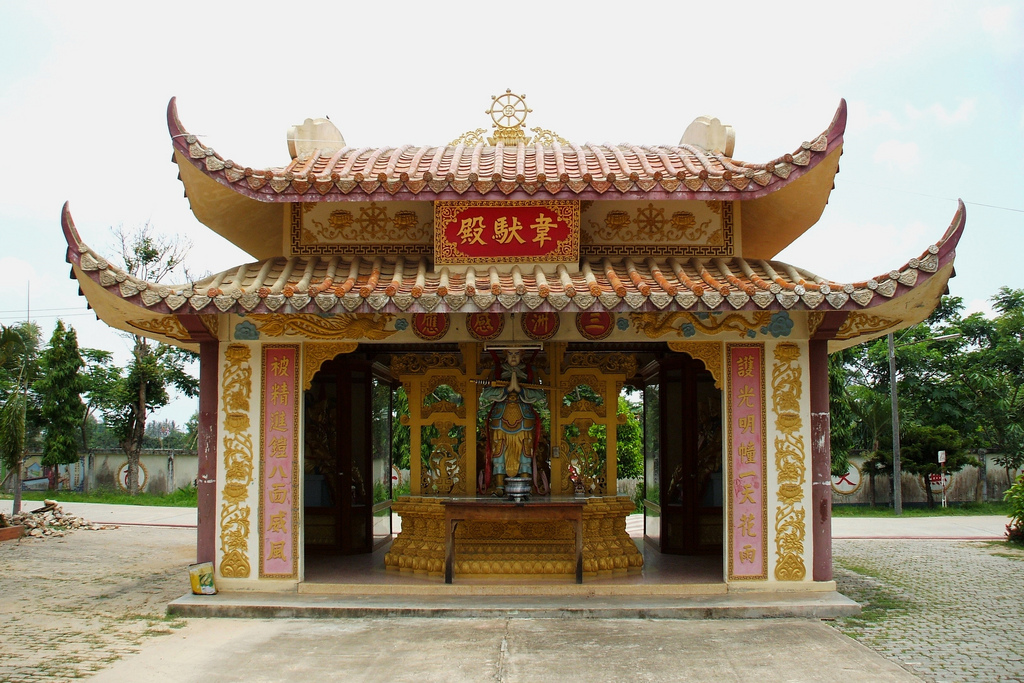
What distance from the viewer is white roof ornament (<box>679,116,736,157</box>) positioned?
952cm

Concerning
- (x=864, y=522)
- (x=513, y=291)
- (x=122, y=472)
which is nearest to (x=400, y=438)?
(x=122, y=472)

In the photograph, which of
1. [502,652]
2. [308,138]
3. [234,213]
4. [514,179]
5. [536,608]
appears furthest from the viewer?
[308,138]

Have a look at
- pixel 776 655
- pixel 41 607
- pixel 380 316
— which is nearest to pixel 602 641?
pixel 776 655

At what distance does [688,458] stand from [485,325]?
12.8ft

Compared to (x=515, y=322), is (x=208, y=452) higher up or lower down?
lower down

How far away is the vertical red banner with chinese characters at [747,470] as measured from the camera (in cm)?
801

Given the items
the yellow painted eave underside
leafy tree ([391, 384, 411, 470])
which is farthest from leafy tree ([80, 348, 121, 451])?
the yellow painted eave underside

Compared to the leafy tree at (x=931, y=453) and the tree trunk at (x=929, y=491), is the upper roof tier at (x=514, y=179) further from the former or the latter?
the tree trunk at (x=929, y=491)

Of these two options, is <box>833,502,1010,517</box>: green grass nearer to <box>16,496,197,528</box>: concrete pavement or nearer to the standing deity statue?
the standing deity statue

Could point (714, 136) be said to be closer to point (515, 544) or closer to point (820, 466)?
point (820, 466)

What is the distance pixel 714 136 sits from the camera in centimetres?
962

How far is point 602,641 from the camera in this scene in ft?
21.9

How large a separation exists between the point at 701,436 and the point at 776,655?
4917 millimetres

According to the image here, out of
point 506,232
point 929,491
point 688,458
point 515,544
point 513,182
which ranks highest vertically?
point 513,182
